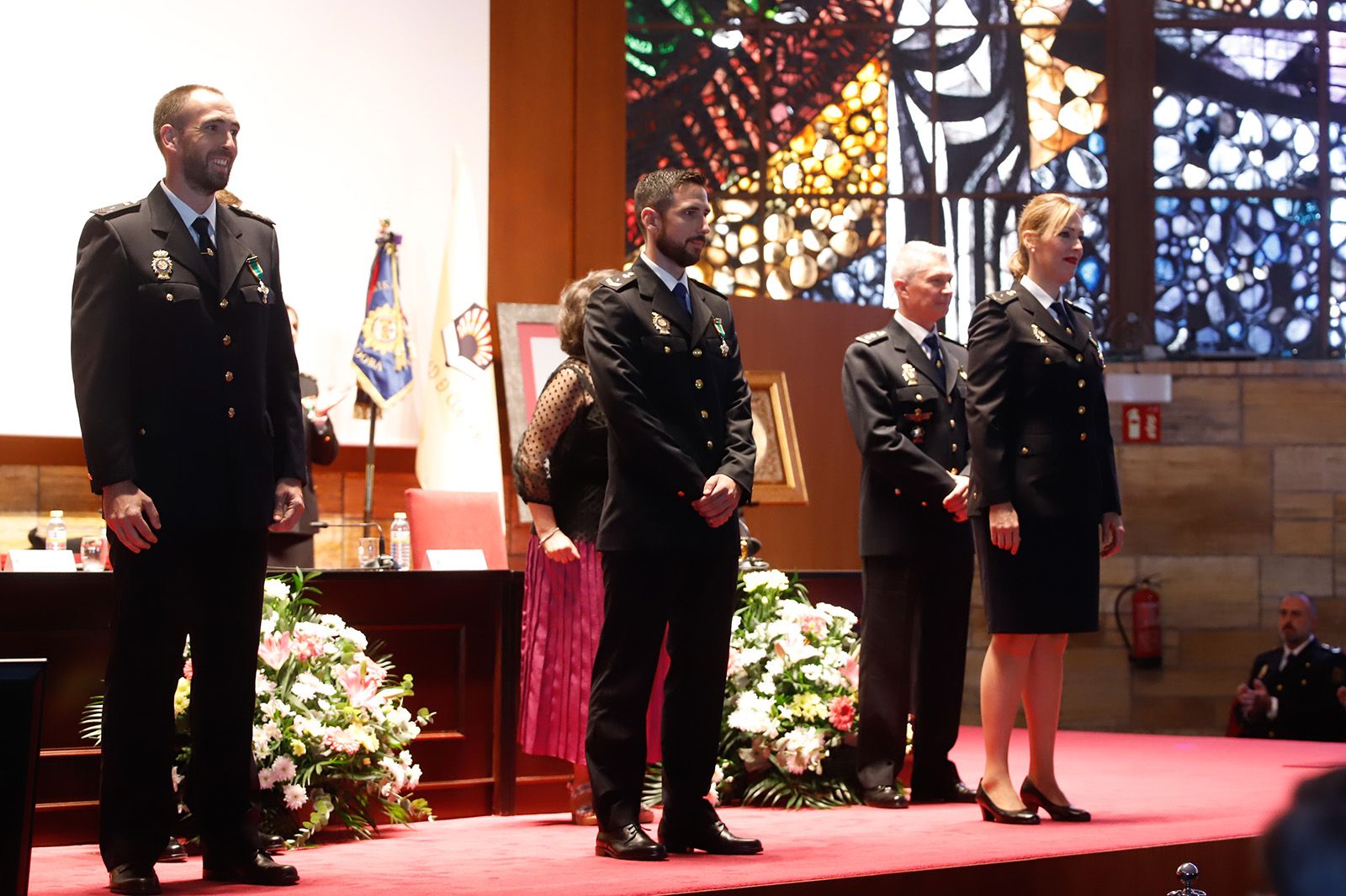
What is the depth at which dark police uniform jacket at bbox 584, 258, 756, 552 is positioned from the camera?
3.51 meters

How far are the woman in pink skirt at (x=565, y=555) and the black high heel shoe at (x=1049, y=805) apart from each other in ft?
3.12

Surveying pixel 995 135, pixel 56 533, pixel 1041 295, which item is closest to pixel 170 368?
pixel 1041 295

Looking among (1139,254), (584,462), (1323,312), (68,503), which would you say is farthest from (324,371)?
(1323,312)

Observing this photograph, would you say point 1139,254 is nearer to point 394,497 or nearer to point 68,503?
point 394,497

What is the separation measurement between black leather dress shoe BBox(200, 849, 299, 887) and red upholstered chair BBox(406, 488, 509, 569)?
2328 millimetres

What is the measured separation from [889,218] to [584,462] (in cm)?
673

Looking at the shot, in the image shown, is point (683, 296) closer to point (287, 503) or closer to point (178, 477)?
point (287, 503)

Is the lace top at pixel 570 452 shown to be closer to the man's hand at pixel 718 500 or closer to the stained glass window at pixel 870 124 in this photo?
the man's hand at pixel 718 500

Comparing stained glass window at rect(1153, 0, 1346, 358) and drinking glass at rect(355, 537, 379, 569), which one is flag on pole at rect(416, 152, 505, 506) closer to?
Answer: drinking glass at rect(355, 537, 379, 569)

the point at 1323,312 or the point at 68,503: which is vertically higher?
the point at 1323,312

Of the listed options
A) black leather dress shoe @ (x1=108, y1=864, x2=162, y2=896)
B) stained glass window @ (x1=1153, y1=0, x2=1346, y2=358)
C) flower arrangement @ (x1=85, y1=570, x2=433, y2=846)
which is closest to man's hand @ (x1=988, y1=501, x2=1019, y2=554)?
flower arrangement @ (x1=85, y1=570, x2=433, y2=846)

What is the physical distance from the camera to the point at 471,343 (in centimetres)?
738

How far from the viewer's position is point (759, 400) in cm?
815

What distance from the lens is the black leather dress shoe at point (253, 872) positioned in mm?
3188
